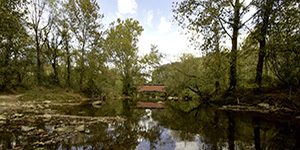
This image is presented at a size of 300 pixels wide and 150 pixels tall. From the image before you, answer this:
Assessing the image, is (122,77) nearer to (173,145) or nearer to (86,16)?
(86,16)

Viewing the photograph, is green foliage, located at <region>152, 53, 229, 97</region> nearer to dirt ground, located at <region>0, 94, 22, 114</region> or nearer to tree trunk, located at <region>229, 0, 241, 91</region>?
tree trunk, located at <region>229, 0, 241, 91</region>

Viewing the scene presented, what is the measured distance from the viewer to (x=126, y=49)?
101ft

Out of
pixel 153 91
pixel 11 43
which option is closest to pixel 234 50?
pixel 11 43

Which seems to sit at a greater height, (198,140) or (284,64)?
(284,64)

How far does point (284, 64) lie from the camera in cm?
862

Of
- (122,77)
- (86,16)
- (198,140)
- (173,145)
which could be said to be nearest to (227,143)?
(198,140)

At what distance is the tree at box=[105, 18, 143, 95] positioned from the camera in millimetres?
30469

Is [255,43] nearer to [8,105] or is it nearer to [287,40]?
[287,40]

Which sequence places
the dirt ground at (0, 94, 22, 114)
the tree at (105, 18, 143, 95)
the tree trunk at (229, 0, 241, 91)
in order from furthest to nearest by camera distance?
1. the tree at (105, 18, 143, 95)
2. the tree trunk at (229, 0, 241, 91)
3. the dirt ground at (0, 94, 22, 114)

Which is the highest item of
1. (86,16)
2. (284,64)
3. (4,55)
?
(86,16)

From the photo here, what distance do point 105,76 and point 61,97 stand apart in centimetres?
697

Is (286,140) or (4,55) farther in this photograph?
(4,55)

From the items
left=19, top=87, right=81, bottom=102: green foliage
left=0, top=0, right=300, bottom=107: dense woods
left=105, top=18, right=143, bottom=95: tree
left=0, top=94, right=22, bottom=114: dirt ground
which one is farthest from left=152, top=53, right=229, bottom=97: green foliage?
left=0, top=94, right=22, bottom=114: dirt ground

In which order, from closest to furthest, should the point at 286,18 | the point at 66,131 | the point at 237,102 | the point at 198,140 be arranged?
the point at 198,140 → the point at 66,131 → the point at 286,18 → the point at 237,102
